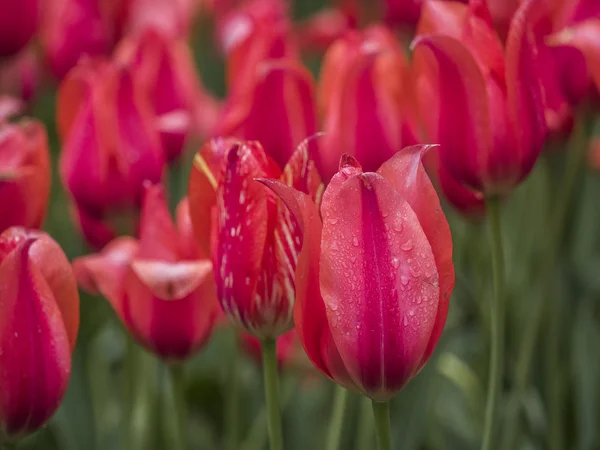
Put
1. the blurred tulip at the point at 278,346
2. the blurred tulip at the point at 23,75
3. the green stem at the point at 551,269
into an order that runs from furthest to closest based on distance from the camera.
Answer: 1. the blurred tulip at the point at 23,75
2. the blurred tulip at the point at 278,346
3. the green stem at the point at 551,269

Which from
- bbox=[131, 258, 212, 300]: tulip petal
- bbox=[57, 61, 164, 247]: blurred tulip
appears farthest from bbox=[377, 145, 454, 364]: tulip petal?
bbox=[57, 61, 164, 247]: blurred tulip

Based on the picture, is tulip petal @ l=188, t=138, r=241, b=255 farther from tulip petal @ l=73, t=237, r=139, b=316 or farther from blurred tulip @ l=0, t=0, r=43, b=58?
blurred tulip @ l=0, t=0, r=43, b=58

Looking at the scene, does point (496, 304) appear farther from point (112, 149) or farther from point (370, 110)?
point (112, 149)

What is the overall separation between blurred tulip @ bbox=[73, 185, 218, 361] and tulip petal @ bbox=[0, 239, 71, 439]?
73 millimetres

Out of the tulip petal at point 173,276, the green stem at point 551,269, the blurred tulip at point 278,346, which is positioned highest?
the tulip petal at point 173,276

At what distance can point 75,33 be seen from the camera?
0.77 meters

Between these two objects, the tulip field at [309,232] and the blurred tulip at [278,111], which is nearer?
the tulip field at [309,232]

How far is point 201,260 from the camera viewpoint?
0.46 meters

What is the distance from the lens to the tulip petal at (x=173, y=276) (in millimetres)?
427

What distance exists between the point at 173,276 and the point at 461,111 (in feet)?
0.49

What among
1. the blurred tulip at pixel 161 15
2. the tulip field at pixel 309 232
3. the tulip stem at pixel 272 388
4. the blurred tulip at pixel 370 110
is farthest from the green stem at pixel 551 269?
the blurred tulip at pixel 161 15

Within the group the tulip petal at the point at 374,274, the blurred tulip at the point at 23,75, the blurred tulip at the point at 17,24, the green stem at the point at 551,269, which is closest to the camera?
the tulip petal at the point at 374,274

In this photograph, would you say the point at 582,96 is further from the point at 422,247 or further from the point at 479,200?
the point at 422,247

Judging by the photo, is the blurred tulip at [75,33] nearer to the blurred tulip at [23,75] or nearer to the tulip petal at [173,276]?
the blurred tulip at [23,75]
